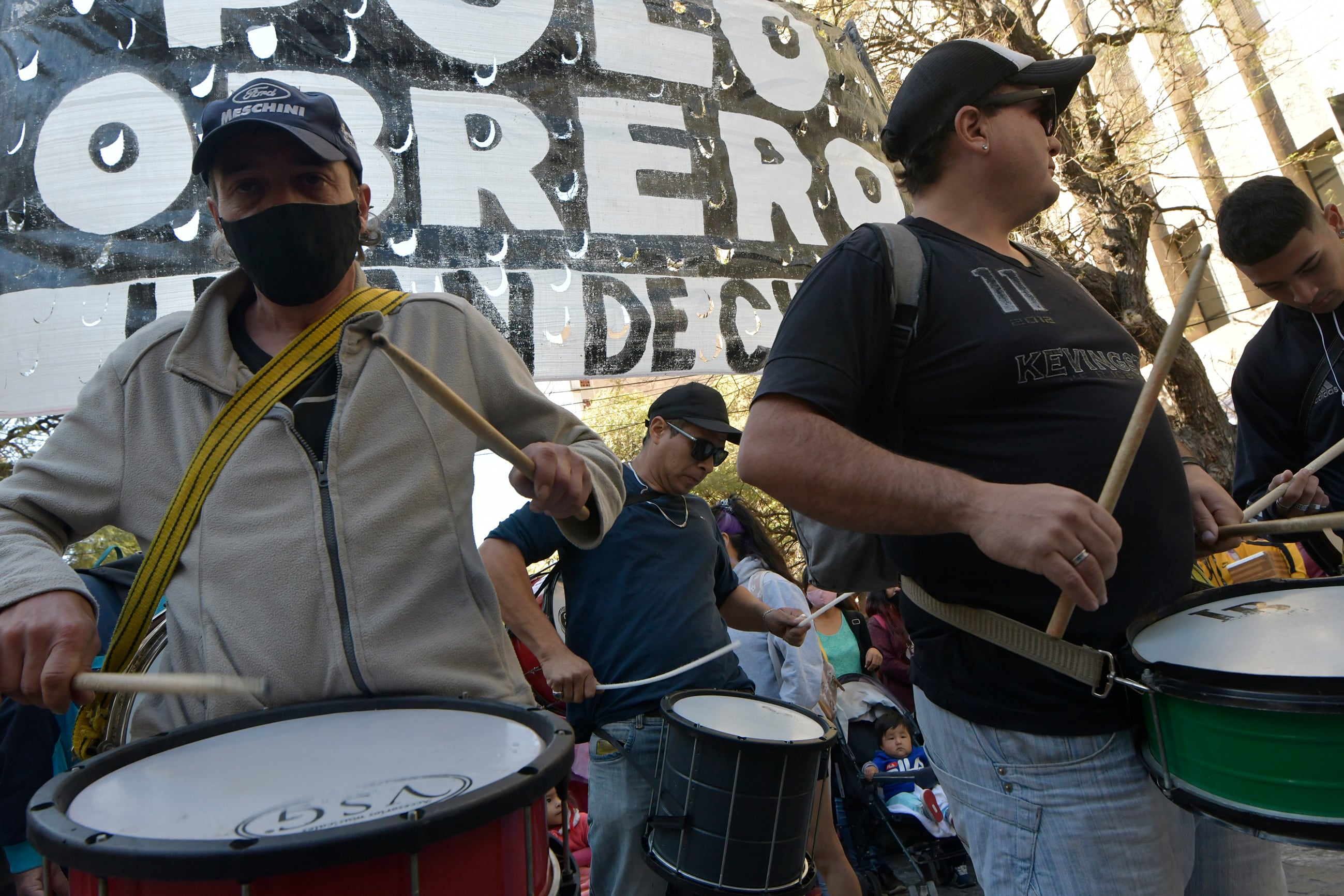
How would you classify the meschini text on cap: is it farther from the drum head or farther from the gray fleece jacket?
the drum head

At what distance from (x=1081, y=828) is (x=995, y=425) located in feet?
2.23

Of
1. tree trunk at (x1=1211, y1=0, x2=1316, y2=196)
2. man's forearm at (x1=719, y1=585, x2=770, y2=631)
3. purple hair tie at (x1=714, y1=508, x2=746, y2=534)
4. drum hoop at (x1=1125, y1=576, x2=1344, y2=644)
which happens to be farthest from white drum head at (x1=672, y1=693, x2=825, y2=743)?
tree trunk at (x1=1211, y1=0, x2=1316, y2=196)

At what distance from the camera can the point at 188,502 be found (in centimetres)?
158

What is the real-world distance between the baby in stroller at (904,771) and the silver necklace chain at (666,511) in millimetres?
2058

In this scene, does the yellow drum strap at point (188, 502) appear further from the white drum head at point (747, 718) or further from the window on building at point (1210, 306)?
the window on building at point (1210, 306)

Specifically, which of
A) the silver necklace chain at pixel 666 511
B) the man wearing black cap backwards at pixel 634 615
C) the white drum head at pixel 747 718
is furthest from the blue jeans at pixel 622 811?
the silver necklace chain at pixel 666 511

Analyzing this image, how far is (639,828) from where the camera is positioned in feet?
10.4

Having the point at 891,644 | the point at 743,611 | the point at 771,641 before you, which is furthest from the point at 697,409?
the point at 891,644

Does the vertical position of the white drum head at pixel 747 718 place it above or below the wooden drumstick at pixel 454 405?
below

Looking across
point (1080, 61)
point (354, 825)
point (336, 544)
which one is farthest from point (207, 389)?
point (1080, 61)

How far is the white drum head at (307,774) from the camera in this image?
1.13 m

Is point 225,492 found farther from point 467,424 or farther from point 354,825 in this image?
point 354,825

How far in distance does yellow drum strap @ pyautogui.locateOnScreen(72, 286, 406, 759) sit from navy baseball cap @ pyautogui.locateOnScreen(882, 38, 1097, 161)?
1.20m

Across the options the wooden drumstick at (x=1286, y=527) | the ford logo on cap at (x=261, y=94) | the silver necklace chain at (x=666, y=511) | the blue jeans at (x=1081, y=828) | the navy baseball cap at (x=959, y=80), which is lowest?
the blue jeans at (x=1081, y=828)
